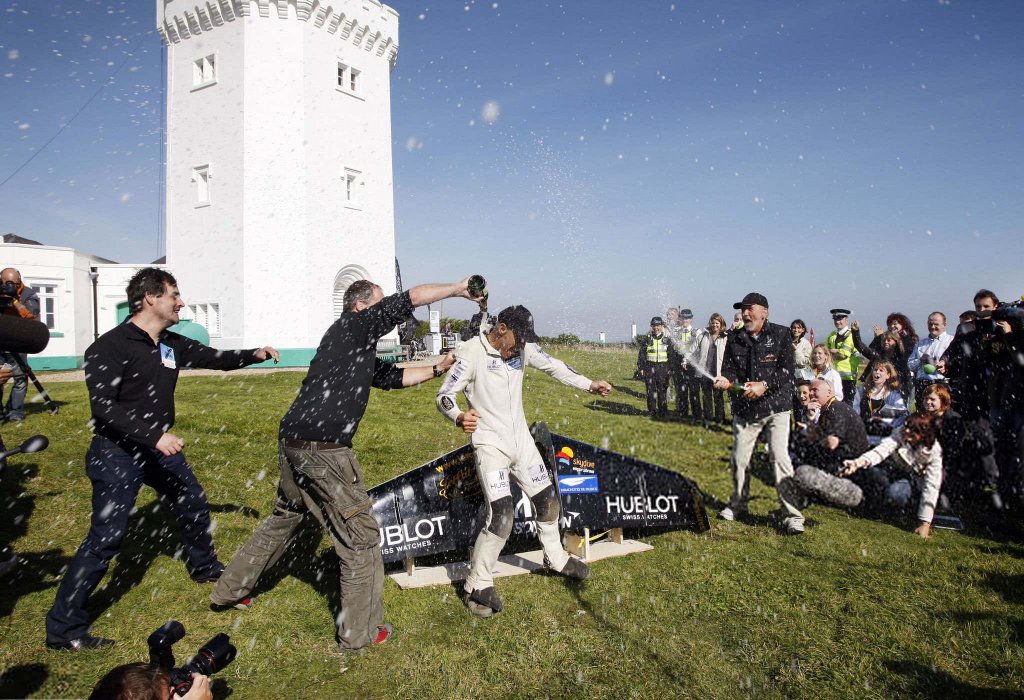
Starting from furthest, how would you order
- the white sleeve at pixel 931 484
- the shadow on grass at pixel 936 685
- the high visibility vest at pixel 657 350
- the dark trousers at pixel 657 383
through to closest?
the dark trousers at pixel 657 383 → the high visibility vest at pixel 657 350 → the white sleeve at pixel 931 484 → the shadow on grass at pixel 936 685

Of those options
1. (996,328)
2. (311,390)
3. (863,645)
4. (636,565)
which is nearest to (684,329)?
(996,328)

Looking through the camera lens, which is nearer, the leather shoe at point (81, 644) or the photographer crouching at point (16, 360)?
the leather shoe at point (81, 644)

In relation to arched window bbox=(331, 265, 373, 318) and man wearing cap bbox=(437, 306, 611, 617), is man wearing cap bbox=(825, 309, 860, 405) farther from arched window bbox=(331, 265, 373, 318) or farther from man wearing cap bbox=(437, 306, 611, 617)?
arched window bbox=(331, 265, 373, 318)

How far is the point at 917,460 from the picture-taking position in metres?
6.93

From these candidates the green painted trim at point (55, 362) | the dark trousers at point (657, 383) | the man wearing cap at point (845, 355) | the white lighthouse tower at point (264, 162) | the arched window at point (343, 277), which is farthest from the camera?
the arched window at point (343, 277)

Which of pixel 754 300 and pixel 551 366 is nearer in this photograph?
pixel 551 366

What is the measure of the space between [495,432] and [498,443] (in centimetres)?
10

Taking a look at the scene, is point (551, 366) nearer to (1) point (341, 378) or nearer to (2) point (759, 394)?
(1) point (341, 378)

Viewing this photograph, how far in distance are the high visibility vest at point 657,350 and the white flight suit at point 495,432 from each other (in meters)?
9.43

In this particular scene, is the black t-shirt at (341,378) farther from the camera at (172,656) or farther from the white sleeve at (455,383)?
the camera at (172,656)

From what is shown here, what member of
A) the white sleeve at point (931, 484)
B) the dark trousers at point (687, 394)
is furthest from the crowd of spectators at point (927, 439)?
the dark trousers at point (687, 394)

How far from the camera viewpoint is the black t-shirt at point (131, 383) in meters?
4.27

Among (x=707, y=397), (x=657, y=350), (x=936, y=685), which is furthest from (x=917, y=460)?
(x=657, y=350)

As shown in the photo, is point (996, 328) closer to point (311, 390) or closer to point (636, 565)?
point (636, 565)
